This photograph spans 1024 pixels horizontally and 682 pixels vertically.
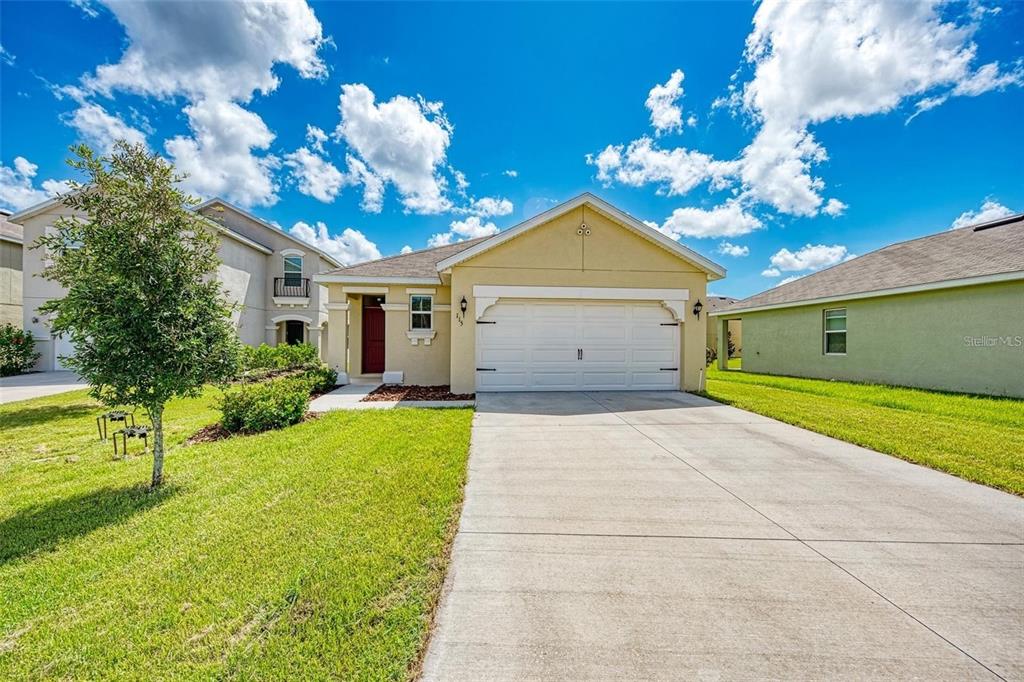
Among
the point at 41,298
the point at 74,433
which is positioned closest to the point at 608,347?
the point at 74,433

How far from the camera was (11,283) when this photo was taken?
1532 centimetres

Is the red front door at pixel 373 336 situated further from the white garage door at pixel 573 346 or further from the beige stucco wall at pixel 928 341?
the beige stucco wall at pixel 928 341

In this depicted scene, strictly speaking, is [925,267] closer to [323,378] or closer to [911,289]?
[911,289]

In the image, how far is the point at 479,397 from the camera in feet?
29.9

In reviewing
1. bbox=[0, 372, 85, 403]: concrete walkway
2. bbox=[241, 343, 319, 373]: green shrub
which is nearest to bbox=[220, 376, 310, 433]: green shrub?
bbox=[0, 372, 85, 403]: concrete walkway

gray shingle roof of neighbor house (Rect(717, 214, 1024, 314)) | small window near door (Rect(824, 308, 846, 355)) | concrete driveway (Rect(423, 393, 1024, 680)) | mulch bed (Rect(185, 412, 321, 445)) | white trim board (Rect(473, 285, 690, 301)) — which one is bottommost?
concrete driveway (Rect(423, 393, 1024, 680))

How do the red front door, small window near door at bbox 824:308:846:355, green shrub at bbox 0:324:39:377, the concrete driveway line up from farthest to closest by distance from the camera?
green shrub at bbox 0:324:39:377 → small window near door at bbox 824:308:846:355 → the red front door → the concrete driveway

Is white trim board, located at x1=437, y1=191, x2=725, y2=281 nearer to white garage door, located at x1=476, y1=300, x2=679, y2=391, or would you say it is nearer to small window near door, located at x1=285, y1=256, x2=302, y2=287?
white garage door, located at x1=476, y1=300, x2=679, y2=391

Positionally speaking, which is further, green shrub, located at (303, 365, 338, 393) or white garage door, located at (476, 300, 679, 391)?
green shrub, located at (303, 365, 338, 393)

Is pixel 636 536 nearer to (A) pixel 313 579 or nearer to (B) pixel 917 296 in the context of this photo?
(A) pixel 313 579

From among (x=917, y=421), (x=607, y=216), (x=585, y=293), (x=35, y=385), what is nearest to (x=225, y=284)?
(x=35, y=385)

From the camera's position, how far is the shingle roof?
11391 mm

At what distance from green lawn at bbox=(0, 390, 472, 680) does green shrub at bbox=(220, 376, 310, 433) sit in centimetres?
104

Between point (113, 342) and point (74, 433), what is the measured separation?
15.4 feet
